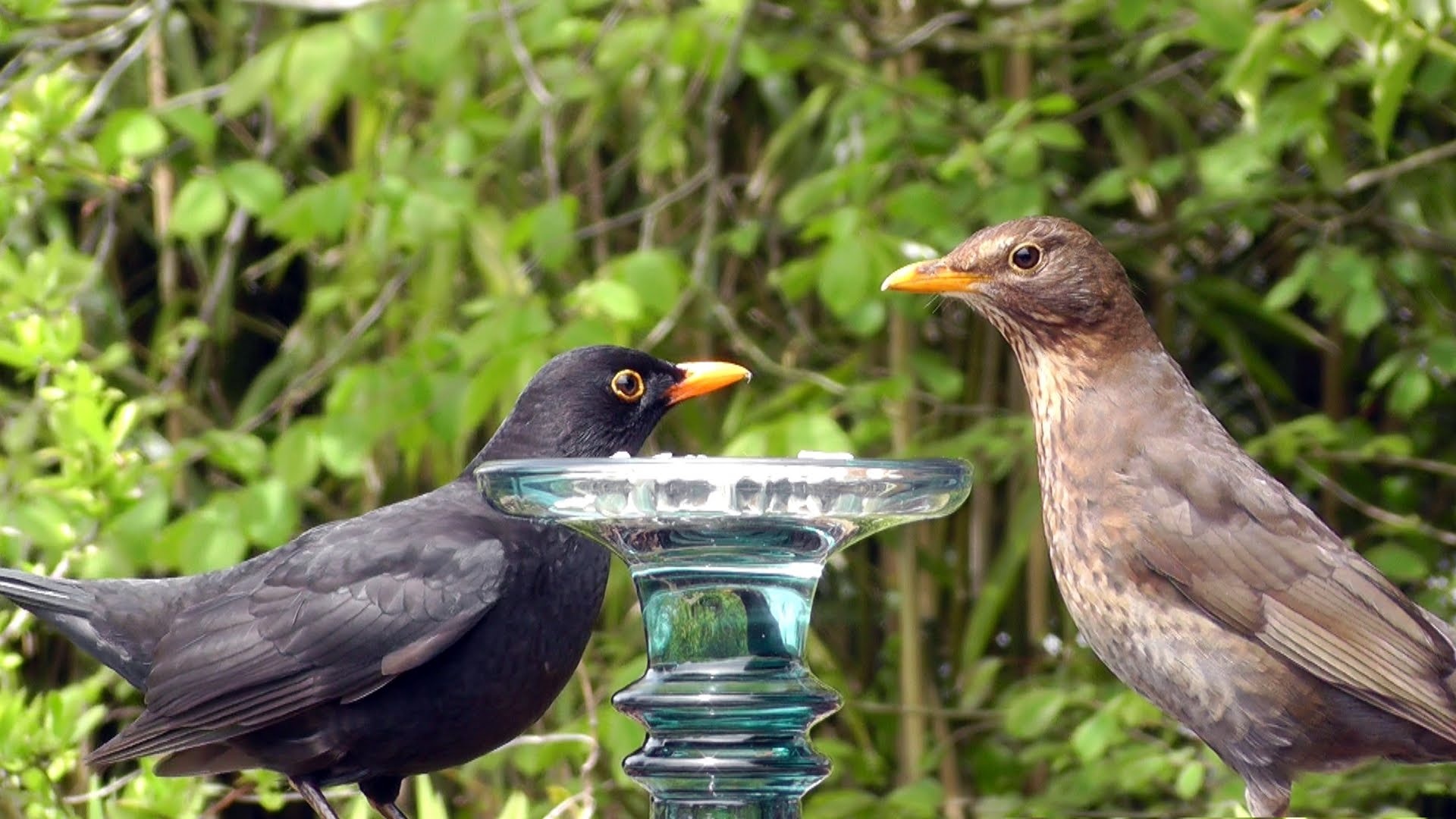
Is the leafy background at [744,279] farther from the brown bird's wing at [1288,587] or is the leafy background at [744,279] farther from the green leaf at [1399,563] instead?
the brown bird's wing at [1288,587]

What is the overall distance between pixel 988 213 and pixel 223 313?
2359mm

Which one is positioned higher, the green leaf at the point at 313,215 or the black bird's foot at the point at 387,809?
the green leaf at the point at 313,215

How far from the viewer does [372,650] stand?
104 inches

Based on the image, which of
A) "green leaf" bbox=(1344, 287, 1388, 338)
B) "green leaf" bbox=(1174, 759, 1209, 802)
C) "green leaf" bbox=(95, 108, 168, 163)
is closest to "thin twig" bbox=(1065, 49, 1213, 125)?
"green leaf" bbox=(1344, 287, 1388, 338)

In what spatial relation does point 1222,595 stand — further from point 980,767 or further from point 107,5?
point 107,5

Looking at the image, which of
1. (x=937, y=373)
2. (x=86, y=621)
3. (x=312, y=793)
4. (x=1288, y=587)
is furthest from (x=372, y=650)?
(x=937, y=373)

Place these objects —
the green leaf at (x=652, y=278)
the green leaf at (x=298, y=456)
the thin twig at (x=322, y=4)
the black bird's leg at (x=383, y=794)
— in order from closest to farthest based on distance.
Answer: the black bird's leg at (x=383, y=794), the green leaf at (x=652, y=278), the green leaf at (x=298, y=456), the thin twig at (x=322, y=4)

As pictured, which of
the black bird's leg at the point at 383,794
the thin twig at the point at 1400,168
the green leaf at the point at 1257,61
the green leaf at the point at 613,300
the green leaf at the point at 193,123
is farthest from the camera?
the thin twig at the point at 1400,168

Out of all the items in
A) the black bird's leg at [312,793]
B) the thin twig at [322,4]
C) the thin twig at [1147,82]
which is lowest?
the black bird's leg at [312,793]

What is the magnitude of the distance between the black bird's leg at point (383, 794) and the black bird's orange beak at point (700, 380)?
2.34ft

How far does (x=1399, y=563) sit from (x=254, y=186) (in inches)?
106

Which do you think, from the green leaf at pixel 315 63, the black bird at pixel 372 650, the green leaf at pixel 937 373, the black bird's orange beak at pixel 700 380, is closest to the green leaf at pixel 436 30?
the green leaf at pixel 315 63

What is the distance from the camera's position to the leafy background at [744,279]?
13.2 feet

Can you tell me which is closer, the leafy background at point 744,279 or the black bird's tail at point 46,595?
the black bird's tail at point 46,595
